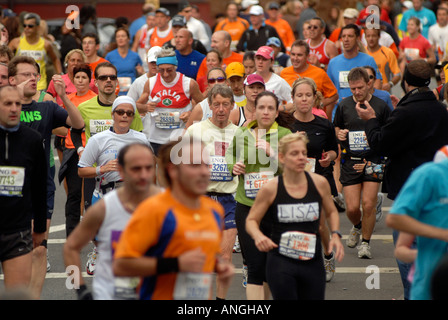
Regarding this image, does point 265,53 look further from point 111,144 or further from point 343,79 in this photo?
point 111,144

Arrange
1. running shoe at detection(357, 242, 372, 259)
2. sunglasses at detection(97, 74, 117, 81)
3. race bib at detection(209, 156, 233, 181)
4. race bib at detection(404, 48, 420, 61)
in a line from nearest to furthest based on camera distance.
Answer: race bib at detection(209, 156, 233, 181)
sunglasses at detection(97, 74, 117, 81)
running shoe at detection(357, 242, 372, 259)
race bib at detection(404, 48, 420, 61)

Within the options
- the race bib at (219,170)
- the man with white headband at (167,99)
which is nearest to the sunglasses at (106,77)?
the man with white headband at (167,99)

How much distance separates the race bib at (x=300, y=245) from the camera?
20.1 ft

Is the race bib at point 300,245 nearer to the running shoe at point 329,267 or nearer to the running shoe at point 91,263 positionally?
the running shoe at point 329,267

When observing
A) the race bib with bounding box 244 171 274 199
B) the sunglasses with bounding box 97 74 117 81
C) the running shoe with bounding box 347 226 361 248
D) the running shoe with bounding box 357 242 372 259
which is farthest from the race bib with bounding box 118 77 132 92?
the race bib with bounding box 244 171 274 199

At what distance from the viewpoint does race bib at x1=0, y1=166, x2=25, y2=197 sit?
20.7 feet

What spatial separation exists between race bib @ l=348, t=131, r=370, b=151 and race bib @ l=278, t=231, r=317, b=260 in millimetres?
3654

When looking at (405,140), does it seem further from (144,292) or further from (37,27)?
(37,27)

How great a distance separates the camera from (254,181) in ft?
23.9

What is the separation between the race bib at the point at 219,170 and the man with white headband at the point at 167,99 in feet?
8.66

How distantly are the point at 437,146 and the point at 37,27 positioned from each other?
9382 millimetres

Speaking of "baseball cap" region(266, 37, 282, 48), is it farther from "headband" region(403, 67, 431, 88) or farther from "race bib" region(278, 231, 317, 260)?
"race bib" region(278, 231, 317, 260)

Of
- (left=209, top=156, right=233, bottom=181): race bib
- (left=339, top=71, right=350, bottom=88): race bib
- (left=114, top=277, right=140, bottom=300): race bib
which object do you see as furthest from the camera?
(left=339, top=71, right=350, bottom=88): race bib

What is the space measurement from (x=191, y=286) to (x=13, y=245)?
84.7 inches
